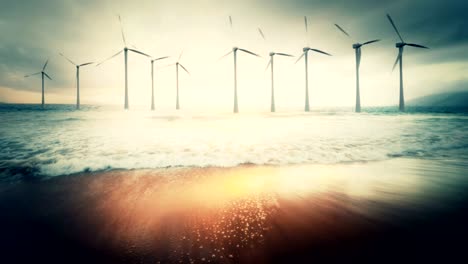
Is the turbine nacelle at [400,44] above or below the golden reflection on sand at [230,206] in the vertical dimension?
above

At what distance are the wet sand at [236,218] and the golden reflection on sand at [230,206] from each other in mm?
18

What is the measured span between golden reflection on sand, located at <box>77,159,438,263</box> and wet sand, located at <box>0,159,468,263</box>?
0.02 m

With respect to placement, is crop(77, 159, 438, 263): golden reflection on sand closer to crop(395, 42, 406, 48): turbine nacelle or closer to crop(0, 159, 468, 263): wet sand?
crop(0, 159, 468, 263): wet sand

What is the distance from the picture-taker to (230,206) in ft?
12.5

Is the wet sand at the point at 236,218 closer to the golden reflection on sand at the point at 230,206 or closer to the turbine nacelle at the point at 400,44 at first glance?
the golden reflection on sand at the point at 230,206

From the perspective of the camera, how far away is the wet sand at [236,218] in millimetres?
2531

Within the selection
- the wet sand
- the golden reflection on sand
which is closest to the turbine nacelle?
the wet sand

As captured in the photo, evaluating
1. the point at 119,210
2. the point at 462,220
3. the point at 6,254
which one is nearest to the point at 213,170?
the point at 119,210

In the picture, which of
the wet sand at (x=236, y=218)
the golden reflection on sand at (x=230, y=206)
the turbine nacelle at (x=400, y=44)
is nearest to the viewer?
the wet sand at (x=236, y=218)

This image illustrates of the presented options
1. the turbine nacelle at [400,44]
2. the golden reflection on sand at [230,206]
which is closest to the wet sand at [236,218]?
the golden reflection on sand at [230,206]

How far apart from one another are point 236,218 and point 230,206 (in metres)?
0.45

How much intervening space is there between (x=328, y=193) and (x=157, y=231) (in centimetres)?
325

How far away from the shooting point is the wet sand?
2.53m

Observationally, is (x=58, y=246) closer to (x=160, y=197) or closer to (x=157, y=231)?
(x=157, y=231)
